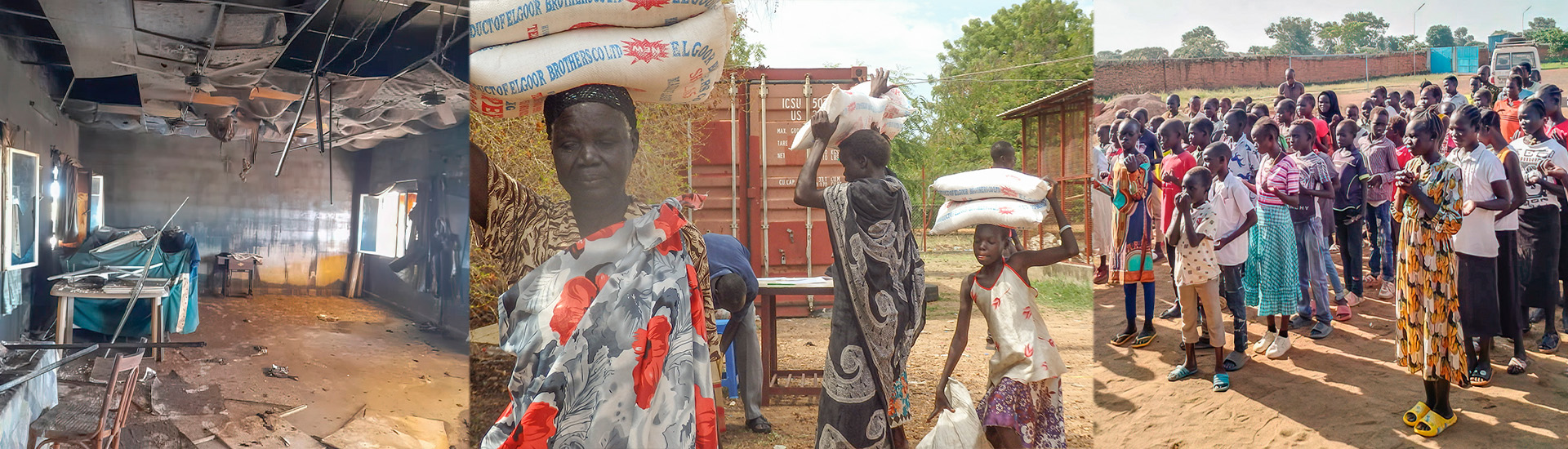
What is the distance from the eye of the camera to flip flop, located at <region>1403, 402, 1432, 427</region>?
3.88 m

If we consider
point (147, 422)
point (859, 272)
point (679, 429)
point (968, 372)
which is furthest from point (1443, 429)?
point (147, 422)

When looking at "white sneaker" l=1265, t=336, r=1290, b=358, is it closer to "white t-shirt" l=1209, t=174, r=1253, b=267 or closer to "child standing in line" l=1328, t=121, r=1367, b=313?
"white t-shirt" l=1209, t=174, r=1253, b=267

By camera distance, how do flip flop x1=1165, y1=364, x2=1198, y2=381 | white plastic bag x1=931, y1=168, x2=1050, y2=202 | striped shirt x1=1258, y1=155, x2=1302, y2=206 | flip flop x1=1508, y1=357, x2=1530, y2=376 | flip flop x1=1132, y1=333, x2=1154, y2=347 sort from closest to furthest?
white plastic bag x1=931, y1=168, x2=1050, y2=202 < flip flop x1=1508, y1=357, x2=1530, y2=376 < flip flop x1=1165, y1=364, x2=1198, y2=381 < striped shirt x1=1258, y1=155, x2=1302, y2=206 < flip flop x1=1132, y1=333, x2=1154, y2=347

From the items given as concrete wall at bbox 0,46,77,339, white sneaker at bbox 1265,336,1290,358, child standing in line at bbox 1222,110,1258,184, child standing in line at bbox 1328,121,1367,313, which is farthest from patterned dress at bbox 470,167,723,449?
child standing in line at bbox 1328,121,1367,313

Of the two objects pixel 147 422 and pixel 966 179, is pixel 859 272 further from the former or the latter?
pixel 147 422

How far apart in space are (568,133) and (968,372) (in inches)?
71.7

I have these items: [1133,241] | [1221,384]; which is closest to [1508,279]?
[1221,384]

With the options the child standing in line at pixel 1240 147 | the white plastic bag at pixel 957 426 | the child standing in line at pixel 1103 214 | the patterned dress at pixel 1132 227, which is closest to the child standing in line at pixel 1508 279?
the child standing in line at pixel 1240 147

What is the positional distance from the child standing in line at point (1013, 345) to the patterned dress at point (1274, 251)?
2.45m

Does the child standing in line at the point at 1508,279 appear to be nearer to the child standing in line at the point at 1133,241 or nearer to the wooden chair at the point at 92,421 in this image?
the child standing in line at the point at 1133,241

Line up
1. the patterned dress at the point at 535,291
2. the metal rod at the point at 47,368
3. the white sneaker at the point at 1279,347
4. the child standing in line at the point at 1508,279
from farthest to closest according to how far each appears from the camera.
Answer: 1. the white sneaker at the point at 1279,347
2. the child standing in line at the point at 1508,279
3. the metal rod at the point at 47,368
4. the patterned dress at the point at 535,291

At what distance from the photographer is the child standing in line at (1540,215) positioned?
14.8ft

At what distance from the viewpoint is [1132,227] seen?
207 inches

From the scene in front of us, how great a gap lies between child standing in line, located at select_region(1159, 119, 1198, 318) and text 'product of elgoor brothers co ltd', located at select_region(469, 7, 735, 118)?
357 centimetres
